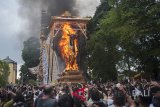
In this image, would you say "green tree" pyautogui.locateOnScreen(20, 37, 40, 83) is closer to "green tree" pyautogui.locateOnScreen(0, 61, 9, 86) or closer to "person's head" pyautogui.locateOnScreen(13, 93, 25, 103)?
"green tree" pyautogui.locateOnScreen(0, 61, 9, 86)

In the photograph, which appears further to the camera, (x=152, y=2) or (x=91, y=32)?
(x=91, y=32)

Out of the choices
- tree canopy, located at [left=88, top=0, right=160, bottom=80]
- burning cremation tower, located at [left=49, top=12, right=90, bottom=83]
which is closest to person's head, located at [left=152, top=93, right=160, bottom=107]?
tree canopy, located at [left=88, top=0, right=160, bottom=80]

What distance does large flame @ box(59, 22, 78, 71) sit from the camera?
5412cm

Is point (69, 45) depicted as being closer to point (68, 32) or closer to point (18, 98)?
point (68, 32)

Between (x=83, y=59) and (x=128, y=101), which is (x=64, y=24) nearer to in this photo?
(x=83, y=59)

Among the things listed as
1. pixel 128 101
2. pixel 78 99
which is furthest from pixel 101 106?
pixel 78 99

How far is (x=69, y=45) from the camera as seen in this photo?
54875 millimetres

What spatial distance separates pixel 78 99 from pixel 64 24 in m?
44.8

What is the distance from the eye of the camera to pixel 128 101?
853cm

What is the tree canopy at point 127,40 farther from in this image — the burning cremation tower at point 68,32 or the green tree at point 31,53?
the green tree at point 31,53

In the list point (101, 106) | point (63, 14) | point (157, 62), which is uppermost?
point (63, 14)

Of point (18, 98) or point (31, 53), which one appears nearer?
point (18, 98)

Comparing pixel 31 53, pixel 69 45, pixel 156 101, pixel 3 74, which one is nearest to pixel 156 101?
pixel 156 101

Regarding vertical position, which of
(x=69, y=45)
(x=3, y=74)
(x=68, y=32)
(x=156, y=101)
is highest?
(x=68, y=32)
